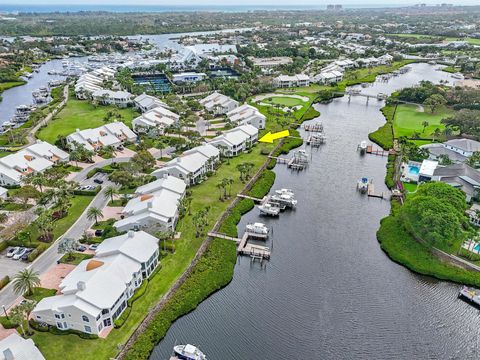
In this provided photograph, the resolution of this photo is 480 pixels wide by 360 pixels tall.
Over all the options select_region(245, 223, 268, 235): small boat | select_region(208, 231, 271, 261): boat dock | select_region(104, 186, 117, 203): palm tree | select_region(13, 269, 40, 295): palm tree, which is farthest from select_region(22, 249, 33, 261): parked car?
select_region(245, 223, 268, 235): small boat

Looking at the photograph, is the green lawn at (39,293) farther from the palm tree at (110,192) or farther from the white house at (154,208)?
the palm tree at (110,192)

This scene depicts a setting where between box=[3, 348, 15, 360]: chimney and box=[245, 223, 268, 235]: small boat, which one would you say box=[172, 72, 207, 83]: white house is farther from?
box=[3, 348, 15, 360]: chimney

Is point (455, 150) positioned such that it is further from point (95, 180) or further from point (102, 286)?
point (102, 286)

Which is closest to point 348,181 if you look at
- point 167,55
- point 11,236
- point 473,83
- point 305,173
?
point 305,173

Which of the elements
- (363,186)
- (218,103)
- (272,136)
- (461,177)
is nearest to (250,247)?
(363,186)

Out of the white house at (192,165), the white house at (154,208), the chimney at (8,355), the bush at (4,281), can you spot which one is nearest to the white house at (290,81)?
the white house at (192,165)

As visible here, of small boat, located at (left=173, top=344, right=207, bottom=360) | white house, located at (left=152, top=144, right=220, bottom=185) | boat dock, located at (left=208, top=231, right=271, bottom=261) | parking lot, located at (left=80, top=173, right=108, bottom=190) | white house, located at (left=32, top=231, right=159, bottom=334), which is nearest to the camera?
small boat, located at (left=173, top=344, right=207, bottom=360)

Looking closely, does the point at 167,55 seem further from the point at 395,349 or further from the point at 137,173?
the point at 395,349
